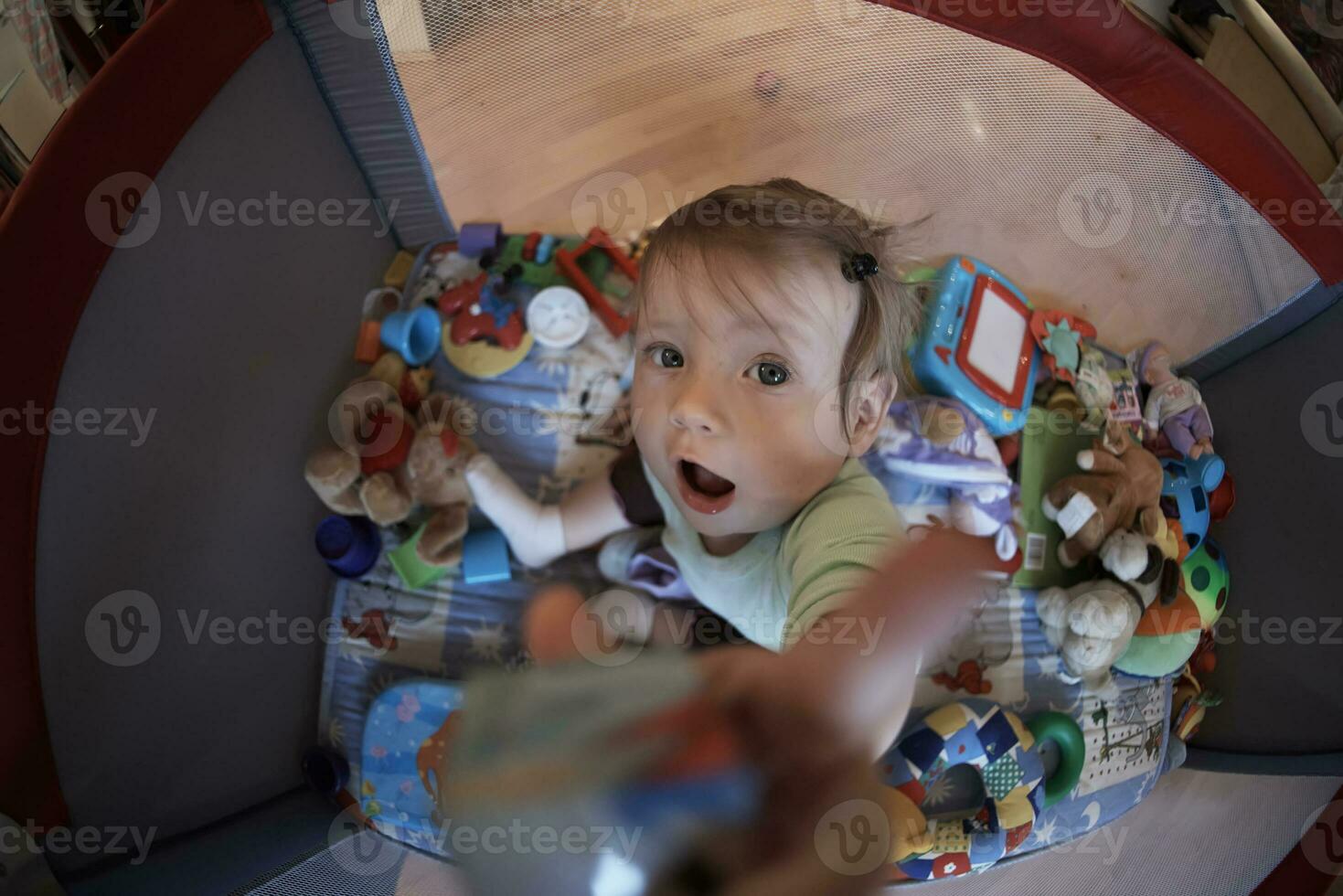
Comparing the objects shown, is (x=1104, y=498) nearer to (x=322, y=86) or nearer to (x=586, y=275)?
(x=586, y=275)

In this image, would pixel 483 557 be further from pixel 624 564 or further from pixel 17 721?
pixel 17 721

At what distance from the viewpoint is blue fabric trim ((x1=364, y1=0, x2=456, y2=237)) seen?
0.86 metres

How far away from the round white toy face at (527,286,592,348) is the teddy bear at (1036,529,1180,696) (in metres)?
0.60

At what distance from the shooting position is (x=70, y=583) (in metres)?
0.66

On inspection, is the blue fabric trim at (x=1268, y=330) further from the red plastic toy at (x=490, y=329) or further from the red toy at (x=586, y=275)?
the red plastic toy at (x=490, y=329)

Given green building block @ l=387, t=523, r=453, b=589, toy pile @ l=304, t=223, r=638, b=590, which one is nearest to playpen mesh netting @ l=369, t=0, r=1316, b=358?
toy pile @ l=304, t=223, r=638, b=590

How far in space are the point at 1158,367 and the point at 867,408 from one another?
46 centimetres

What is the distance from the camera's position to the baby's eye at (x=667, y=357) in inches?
25.5

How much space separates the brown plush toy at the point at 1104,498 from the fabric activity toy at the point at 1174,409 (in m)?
0.06

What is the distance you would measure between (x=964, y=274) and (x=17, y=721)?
0.93 metres

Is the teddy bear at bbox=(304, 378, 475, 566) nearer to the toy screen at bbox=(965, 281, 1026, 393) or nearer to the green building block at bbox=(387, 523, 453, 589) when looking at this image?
the green building block at bbox=(387, 523, 453, 589)

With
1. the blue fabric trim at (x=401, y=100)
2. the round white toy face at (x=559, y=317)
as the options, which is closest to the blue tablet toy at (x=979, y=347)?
the round white toy face at (x=559, y=317)

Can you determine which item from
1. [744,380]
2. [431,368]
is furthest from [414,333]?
[744,380]

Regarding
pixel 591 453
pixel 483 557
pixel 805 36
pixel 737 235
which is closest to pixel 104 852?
pixel 483 557
